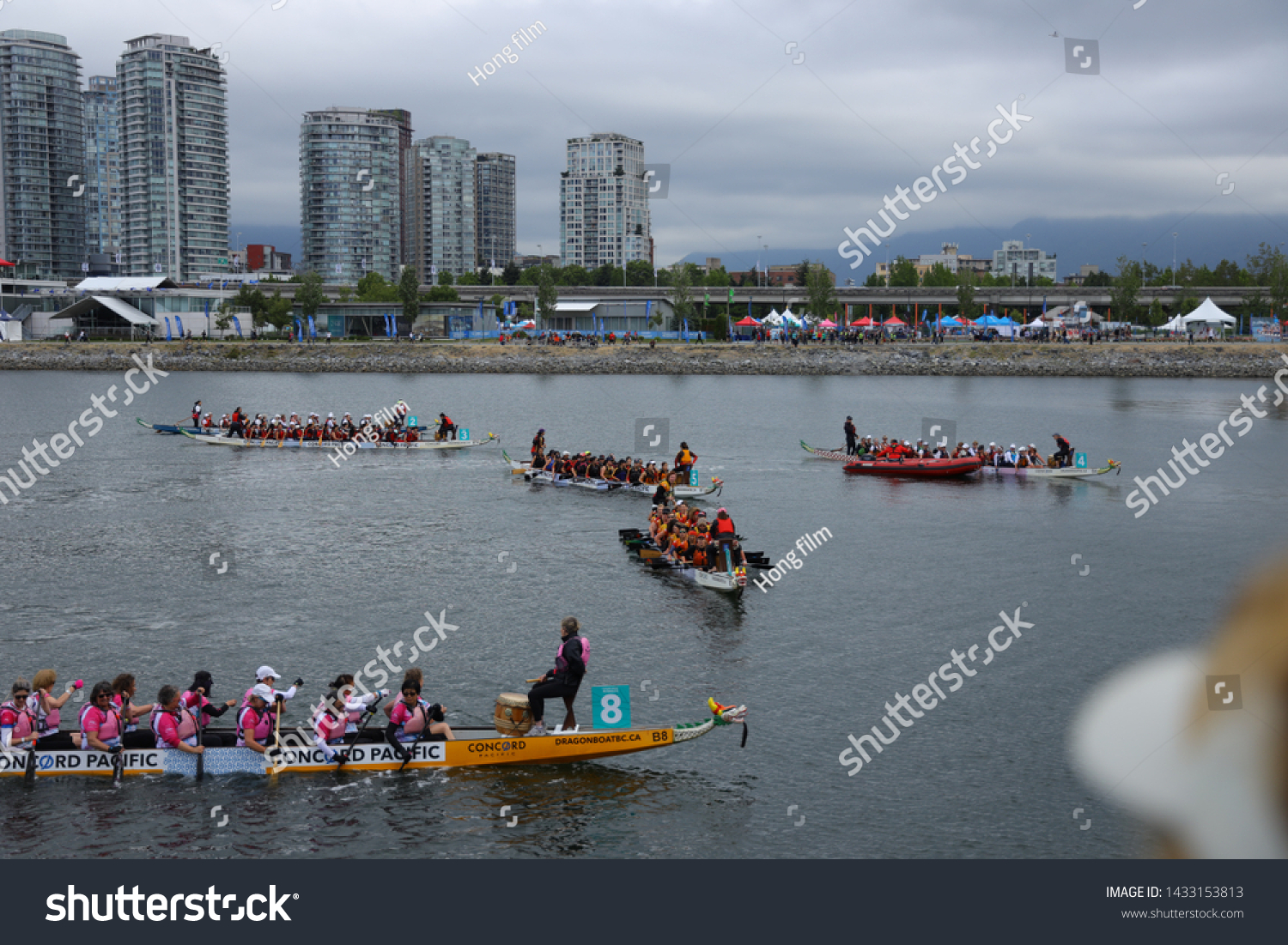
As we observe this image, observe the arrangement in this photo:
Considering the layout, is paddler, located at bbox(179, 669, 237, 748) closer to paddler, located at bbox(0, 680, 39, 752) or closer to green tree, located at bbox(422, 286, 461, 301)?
paddler, located at bbox(0, 680, 39, 752)

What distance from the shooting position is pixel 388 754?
19.6 meters

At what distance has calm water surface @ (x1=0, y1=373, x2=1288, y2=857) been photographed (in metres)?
17.7

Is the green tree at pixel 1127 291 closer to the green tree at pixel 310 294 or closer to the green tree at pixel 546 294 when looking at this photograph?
the green tree at pixel 546 294

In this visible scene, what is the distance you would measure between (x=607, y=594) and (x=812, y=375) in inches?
4294

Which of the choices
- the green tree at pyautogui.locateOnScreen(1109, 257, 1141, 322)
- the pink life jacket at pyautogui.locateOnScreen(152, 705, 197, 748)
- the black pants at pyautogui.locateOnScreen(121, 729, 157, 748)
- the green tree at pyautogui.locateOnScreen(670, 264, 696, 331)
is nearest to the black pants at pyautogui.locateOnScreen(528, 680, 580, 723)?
the pink life jacket at pyautogui.locateOnScreen(152, 705, 197, 748)

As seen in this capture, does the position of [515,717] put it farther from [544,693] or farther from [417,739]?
[417,739]

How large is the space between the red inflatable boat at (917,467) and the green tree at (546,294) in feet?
368

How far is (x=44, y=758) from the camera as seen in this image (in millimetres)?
19125

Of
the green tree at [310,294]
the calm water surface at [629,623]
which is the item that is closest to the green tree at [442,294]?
the green tree at [310,294]

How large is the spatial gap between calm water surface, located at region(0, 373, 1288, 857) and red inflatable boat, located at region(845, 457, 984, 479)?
1.48 metres

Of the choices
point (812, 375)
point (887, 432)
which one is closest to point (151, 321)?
point (812, 375)

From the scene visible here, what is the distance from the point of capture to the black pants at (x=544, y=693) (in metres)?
19.6

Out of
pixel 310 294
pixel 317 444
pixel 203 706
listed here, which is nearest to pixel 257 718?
pixel 203 706
